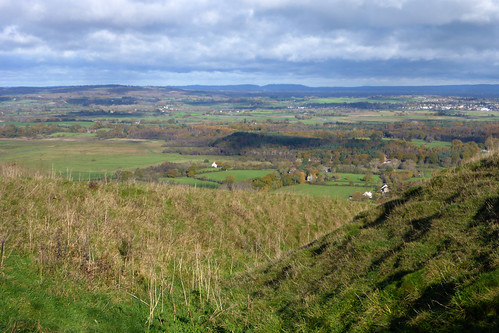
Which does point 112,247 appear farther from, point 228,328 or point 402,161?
point 402,161

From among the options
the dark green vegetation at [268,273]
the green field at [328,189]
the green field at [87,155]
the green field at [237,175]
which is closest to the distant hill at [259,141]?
the green field at [87,155]

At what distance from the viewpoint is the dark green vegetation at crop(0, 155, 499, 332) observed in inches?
208

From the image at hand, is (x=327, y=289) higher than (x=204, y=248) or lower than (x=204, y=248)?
higher

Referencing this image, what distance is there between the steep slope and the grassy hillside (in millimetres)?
1303

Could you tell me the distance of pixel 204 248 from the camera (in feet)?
41.3

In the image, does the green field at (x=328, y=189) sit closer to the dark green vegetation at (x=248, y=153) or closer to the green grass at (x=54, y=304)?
the dark green vegetation at (x=248, y=153)

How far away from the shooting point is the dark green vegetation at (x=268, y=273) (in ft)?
17.3

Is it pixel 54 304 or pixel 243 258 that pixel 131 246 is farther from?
pixel 243 258

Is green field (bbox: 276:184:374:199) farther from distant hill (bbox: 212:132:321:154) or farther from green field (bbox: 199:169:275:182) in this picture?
distant hill (bbox: 212:132:321:154)

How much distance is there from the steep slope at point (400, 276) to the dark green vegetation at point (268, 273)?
25mm

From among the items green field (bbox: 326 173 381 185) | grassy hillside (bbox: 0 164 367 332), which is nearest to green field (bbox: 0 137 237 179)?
green field (bbox: 326 173 381 185)

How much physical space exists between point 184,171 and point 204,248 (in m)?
23.9

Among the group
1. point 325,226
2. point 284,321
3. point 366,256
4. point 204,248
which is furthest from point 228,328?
point 325,226

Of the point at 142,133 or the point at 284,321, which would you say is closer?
the point at 284,321
